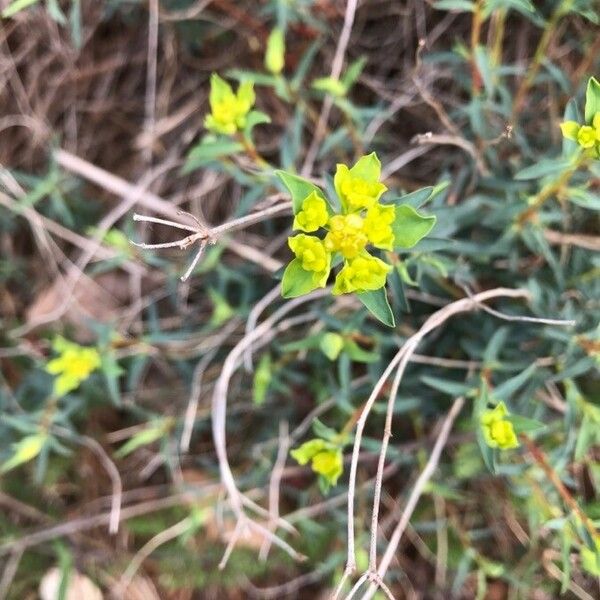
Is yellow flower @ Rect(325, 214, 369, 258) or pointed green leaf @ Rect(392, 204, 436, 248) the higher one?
yellow flower @ Rect(325, 214, 369, 258)

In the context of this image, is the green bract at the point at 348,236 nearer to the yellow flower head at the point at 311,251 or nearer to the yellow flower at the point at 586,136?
the yellow flower head at the point at 311,251

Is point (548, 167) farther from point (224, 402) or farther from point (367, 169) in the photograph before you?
point (224, 402)

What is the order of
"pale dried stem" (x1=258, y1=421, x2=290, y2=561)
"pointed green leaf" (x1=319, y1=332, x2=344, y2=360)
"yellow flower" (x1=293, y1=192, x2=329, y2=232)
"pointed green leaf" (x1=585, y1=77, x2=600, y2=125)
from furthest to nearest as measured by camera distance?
"pale dried stem" (x1=258, y1=421, x2=290, y2=561) → "pointed green leaf" (x1=319, y1=332, x2=344, y2=360) → "pointed green leaf" (x1=585, y1=77, x2=600, y2=125) → "yellow flower" (x1=293, y1=192, x2=329, y2=232)

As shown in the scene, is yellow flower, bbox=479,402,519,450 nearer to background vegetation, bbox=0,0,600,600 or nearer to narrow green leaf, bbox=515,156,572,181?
background vegetation, bbox=0,0,600,600

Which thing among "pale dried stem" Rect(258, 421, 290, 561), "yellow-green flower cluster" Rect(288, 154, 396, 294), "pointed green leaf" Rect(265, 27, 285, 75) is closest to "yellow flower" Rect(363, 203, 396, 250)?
"yellow-green flower cluster" Rect(288, 154, 396, 294)

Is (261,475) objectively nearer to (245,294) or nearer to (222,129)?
(245,294)

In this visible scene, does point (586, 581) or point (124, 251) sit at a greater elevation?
point (124, 251)

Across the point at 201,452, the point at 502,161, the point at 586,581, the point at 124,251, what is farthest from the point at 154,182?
the point at 586,581
